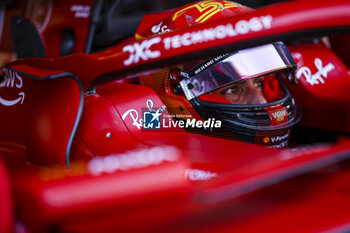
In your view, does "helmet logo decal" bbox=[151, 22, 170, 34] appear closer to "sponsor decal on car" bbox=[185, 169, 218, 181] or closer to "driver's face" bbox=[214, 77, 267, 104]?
"driver's face" bbox=[214, 77, 267, 104]

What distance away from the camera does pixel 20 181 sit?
22.6 inches

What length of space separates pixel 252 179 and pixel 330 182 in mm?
224

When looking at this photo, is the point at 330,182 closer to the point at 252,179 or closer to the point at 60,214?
the point at 252,179

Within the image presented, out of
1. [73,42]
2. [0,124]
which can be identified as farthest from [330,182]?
[73,42]

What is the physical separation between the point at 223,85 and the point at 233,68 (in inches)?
2.2

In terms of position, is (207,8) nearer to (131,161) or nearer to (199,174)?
(199,174)

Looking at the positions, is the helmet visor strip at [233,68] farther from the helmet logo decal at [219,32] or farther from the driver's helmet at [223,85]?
the helmet logo decal at [219,32]

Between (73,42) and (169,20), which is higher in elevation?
(169,20)

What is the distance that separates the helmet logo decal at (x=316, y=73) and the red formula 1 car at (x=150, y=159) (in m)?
0.60

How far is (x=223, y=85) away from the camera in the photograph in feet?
3.48

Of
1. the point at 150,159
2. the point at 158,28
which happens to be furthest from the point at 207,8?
the point at 150,159

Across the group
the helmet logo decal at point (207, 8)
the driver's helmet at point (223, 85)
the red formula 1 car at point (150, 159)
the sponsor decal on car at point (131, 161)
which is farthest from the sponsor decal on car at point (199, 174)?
the helmet logo decal at point (207, 8)

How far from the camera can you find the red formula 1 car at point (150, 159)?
53 centimetres

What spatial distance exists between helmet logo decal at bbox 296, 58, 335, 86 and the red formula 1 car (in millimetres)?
604
